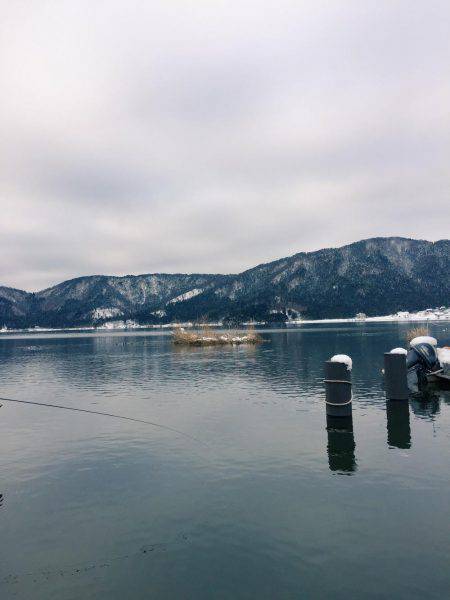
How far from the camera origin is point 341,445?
19.8m

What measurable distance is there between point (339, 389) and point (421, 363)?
15972 mm

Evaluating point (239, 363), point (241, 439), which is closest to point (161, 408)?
point (241, 439)

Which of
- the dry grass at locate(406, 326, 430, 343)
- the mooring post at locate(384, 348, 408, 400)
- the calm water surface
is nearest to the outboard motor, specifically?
the calm water surface

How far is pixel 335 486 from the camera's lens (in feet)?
48.4

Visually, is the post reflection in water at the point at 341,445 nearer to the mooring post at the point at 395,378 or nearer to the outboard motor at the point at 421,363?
the mooring post at the point at 395,378

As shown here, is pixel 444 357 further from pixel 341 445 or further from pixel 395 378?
pixel 341 445

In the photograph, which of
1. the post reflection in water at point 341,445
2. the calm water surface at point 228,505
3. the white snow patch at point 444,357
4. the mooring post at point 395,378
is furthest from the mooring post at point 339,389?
the white snow patch at point 444,357

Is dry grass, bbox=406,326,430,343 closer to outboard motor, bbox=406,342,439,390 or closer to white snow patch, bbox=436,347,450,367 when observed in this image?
white snow patch, bbox=436,347,450,367


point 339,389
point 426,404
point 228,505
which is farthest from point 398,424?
point 228,505

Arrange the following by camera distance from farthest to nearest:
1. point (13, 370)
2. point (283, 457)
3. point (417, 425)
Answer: point (13, 370)
point (417, 425)
point (283, 457)

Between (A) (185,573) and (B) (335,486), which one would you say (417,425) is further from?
(A) (185,573)

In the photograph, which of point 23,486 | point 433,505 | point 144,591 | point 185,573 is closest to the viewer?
point 144,591

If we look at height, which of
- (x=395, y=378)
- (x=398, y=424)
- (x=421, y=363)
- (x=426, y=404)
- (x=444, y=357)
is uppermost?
(x=444, y=357)

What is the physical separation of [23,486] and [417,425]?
2026cm
